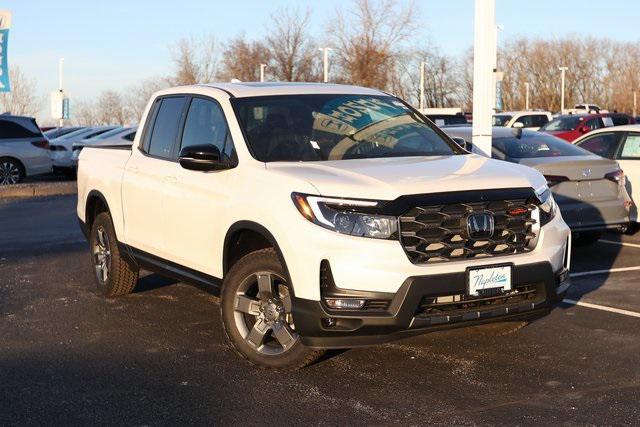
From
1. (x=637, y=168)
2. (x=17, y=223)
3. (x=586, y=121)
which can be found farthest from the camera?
(x=586, y=121)

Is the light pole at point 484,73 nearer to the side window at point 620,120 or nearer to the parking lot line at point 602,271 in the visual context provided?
the parking lot line at point 602,271

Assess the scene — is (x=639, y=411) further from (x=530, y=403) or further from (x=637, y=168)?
(x=637, y=168)

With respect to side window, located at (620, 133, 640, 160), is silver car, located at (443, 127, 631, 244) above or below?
below

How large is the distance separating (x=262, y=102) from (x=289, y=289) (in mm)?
1765

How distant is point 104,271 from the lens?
8336 mm

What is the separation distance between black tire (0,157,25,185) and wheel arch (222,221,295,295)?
17.3m

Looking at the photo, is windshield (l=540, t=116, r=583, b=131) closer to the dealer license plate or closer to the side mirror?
the side mirror

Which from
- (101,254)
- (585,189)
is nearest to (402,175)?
(101,254)

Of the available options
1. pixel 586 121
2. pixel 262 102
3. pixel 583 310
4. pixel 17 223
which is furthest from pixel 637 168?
pixel 586 121

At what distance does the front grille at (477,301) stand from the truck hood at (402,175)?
2.02 feet

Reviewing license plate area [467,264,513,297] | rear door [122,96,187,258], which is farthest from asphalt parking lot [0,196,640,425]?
rear door [122,96,187,258]

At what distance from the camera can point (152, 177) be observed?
715 cm

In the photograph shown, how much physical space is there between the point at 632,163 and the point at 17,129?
50.4ft

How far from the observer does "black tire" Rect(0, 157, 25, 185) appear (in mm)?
22000
